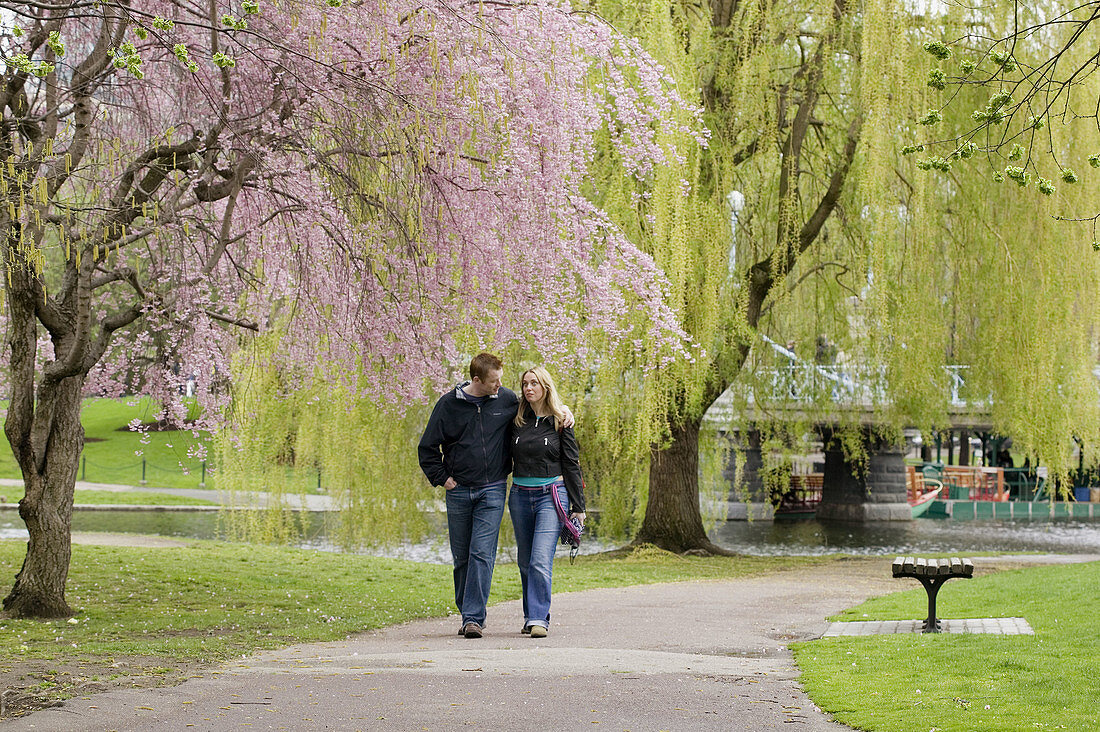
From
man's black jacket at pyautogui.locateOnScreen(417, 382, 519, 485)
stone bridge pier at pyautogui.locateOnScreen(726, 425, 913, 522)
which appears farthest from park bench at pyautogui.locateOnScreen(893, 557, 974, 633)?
stone bridge pier at pyautogui.locateOnScreen(726, 425, 913, 522)

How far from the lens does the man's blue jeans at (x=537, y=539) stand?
7574mm

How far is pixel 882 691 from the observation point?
5.79m

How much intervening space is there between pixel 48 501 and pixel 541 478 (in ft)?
12.5

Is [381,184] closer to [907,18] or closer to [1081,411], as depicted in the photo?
[907,18]

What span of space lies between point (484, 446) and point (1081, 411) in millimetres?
10344

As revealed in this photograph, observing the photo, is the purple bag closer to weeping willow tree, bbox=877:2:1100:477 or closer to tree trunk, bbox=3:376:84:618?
tree trunk, bbox=3:376:84:618

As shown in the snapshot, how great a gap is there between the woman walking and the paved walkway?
0.36m

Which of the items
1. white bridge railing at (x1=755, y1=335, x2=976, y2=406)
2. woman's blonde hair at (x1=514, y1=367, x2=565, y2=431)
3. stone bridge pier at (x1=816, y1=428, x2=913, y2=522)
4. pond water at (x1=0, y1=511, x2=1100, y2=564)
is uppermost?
white bridge railing at (x1=755, y1=335, x2=976, y2=406)

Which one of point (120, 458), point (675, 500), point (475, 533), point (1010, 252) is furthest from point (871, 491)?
point (475, 533)

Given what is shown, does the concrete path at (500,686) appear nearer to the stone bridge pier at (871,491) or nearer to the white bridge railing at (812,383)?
the white bridge railing at (812,383)

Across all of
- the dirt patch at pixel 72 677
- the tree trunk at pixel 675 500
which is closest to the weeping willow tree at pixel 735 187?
the tree trunk at pixel 675 500

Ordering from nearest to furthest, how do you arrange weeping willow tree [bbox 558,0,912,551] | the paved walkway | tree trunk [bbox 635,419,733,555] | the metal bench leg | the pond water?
the paved walkway, the metal bench leg, weeping willow tree [bbox 558,0,912,551], tree trunk [bbox 635,419,733,555], the pond water

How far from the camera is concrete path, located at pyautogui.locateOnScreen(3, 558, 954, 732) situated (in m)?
5.02

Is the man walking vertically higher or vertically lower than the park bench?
higher
